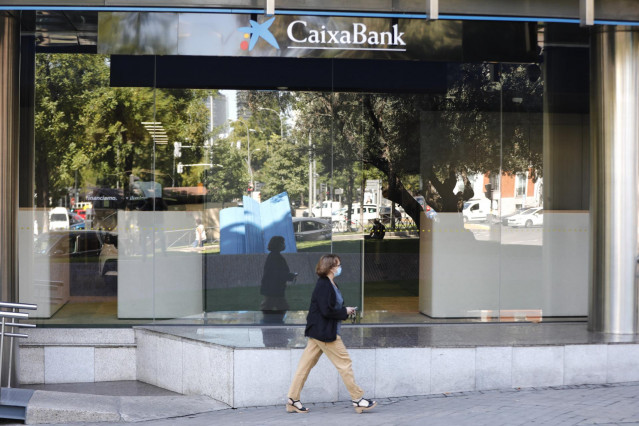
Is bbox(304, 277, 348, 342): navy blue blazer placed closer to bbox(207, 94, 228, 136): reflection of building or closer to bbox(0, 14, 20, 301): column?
bbox(0, 14, 20, 301): column

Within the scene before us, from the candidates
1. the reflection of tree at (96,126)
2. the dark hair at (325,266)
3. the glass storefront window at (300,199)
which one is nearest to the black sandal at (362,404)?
the dark hair at (325,266)

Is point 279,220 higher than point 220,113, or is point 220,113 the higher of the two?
point 220,113

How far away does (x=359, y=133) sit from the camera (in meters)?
12.7

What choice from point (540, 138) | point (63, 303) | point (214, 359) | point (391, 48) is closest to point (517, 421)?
point (214, 359)

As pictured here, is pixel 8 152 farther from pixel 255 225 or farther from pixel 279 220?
pixel 279 220

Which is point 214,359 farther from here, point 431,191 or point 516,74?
point 516,74

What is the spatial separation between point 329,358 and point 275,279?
3.79 m

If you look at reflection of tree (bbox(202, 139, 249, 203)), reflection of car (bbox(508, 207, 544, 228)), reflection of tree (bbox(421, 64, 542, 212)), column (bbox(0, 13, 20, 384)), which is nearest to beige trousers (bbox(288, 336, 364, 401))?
column (bbox(0, 13, 20, 384))

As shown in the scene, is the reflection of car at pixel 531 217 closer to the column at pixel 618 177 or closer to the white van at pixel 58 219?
the column at pixel 618 177

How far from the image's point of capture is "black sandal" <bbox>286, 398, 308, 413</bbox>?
8891 mm

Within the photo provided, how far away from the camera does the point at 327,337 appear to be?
8609 mm

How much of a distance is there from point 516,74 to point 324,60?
2.84 meters

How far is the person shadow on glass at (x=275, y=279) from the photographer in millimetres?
12383

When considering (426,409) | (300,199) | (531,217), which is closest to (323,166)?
(300,199)
